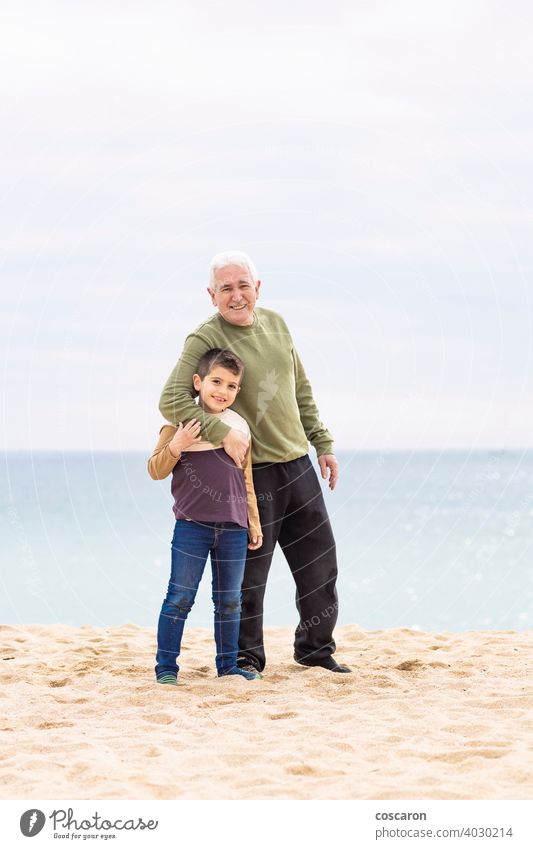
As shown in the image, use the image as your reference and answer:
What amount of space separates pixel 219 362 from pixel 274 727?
1824mm

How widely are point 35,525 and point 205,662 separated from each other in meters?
18.8

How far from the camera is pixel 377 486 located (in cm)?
3897

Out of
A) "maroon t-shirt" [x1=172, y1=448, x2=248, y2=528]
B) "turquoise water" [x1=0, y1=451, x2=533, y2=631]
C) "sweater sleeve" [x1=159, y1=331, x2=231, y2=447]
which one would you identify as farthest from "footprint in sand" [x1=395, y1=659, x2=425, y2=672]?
"turquoise water" [x1=0, y1=451, x2=533, y2=631]

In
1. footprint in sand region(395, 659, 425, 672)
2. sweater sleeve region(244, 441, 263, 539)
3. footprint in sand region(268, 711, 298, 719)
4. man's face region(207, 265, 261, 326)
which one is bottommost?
footprint in sand region(395, 659, 425, 672)

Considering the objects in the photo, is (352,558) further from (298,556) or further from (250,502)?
(250,502)

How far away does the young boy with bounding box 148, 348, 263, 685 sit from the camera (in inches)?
206

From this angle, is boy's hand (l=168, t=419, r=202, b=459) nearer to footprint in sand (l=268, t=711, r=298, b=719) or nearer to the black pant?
the black pant

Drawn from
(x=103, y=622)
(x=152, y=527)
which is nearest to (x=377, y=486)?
(x=152, y=527)

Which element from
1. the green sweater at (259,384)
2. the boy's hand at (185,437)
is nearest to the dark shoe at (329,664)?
the green sweater at (259,384)

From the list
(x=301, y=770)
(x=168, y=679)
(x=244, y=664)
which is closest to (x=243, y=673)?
(x=244, y=664)

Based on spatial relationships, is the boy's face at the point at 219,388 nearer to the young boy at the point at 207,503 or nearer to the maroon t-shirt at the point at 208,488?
the young boy at the point at 207,503

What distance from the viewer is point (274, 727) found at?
14.9ft

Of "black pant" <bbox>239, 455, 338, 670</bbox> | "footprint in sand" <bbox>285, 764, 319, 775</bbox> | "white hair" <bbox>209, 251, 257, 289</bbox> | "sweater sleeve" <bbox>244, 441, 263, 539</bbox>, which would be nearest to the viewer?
"footprint in sand" <bbox>285, 764, 319, 775</bbox>

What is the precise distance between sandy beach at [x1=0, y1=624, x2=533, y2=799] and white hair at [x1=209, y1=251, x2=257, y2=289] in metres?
2.15
